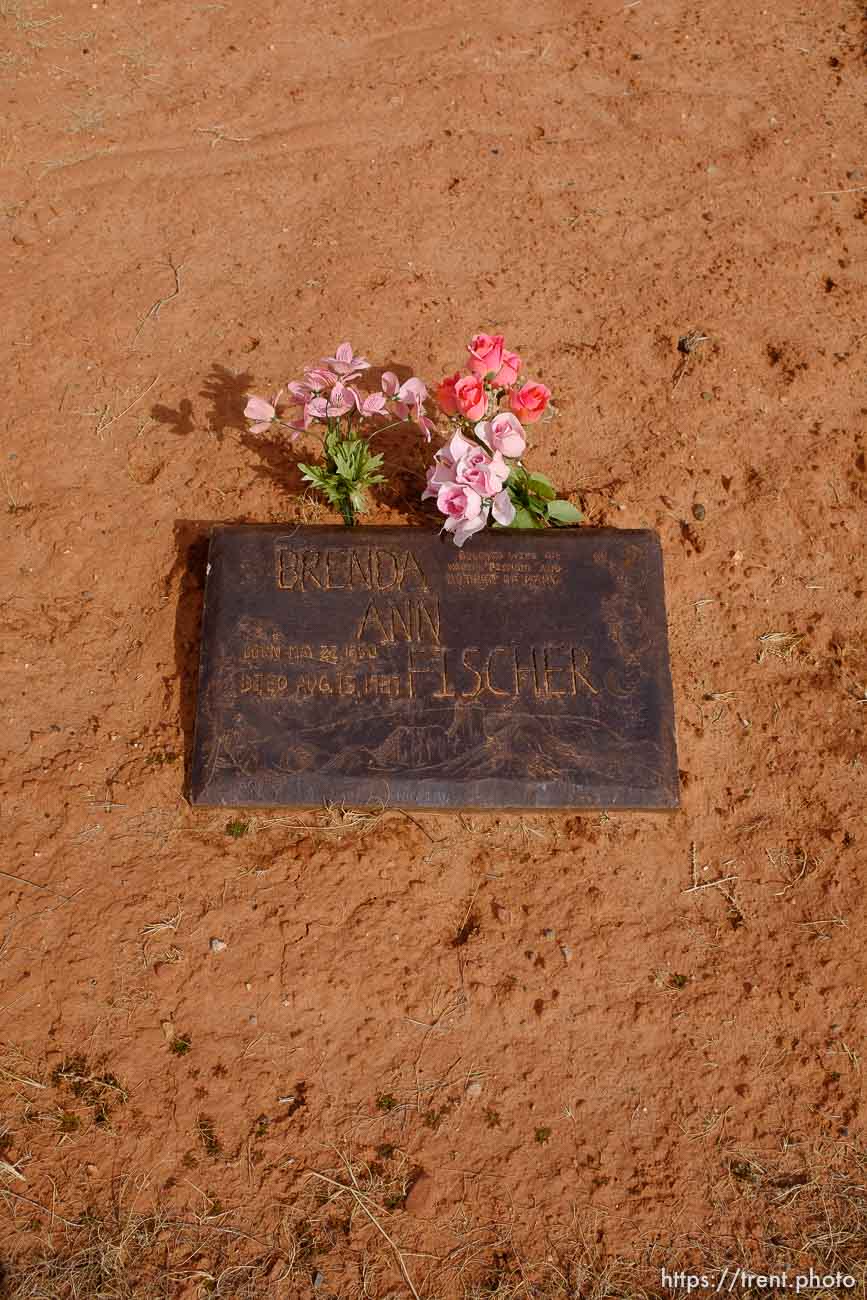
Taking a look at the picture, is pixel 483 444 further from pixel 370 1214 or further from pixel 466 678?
pixel 370 1214

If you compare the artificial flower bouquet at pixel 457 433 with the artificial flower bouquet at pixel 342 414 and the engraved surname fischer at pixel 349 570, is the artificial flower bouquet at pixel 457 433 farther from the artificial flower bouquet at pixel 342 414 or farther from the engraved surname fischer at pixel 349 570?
the engraved surname fischer at pixel 349 570

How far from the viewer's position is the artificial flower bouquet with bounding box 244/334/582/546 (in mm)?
2480

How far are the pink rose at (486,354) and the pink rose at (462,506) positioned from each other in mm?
402

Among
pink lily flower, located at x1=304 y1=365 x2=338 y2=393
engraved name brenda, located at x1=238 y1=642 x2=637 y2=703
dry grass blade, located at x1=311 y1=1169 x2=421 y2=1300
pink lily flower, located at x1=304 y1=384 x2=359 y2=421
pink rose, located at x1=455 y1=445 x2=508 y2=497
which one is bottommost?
dry grass blade, located at x1=311 y1=1169 x2=421 y2=1300

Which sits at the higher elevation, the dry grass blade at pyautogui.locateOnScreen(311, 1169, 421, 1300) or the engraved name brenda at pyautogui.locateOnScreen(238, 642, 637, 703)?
the engraved name brenda at pyautogui.locateOnScreen(238, 642, 637, 703)

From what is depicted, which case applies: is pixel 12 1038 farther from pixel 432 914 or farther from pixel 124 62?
pixel 124 62

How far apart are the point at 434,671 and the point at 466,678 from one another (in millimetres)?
110

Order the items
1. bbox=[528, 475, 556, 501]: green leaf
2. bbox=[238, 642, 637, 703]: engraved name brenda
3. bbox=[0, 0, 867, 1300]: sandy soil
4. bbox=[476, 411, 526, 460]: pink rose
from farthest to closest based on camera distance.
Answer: bbox=[528, 475, 556, 501]: green leaf → bbox=[238, 642, 637, 703]: engraved name brenda → bbox=[476, 411, 526, 460]: pink rose → bbox=[0, 0, 867, 1300]: sandy soil

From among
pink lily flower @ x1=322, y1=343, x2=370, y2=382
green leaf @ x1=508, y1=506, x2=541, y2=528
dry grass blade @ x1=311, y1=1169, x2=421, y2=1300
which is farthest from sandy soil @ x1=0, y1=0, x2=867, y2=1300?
pink lily flower @ x1=322, y1=343, x2=370, y2=382

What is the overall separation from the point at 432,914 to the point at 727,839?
1.09 m

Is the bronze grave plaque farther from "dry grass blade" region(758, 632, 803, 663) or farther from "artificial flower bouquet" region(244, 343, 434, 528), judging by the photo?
"dry grass blade" region(758, 632, 803, 663)

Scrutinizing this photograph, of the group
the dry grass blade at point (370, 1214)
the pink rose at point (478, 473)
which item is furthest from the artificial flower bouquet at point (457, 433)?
the dry grass blade at point (370, 1214)

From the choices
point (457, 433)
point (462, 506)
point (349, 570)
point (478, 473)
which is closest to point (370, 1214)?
point (349, 570)

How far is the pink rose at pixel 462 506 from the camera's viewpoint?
8.11 feet
